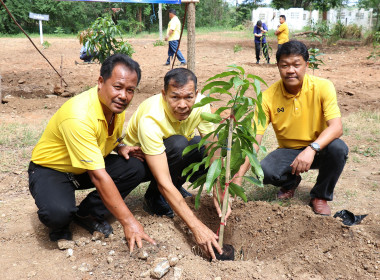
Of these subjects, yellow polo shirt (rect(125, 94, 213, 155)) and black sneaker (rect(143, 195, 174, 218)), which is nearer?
yellow polo shirt (rect(125, 94, 213, 155))

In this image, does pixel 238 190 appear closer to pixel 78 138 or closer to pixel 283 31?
pixel 78 138

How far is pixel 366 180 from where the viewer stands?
348 centimetres

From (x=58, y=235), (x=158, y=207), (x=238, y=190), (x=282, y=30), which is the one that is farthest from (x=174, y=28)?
(x=238, y=190)

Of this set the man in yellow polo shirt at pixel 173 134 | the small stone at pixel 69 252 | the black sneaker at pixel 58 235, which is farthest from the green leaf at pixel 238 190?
the black sneaker at pixel 58 235

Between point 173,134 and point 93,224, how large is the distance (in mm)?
828

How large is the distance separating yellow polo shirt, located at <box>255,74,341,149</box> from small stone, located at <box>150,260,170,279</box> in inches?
48.2

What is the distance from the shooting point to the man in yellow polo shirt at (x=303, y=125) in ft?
8.88

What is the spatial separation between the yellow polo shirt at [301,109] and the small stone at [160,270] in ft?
4.01

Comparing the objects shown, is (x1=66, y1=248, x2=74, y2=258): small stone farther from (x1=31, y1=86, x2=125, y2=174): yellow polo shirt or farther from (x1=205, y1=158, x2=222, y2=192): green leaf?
(x1=205, y1=158, x2=222, y2=192): green leaf

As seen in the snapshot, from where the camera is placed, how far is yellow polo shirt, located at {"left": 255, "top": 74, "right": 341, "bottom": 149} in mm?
2801

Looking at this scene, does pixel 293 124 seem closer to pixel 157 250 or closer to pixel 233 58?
pixel 157 250

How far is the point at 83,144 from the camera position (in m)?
2.14

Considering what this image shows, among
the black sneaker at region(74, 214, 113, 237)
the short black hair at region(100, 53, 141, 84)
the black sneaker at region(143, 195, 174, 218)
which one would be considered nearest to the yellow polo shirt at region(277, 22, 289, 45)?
the black sneaker at region(143, 195, 174, 218)

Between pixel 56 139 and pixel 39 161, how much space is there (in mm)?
216
